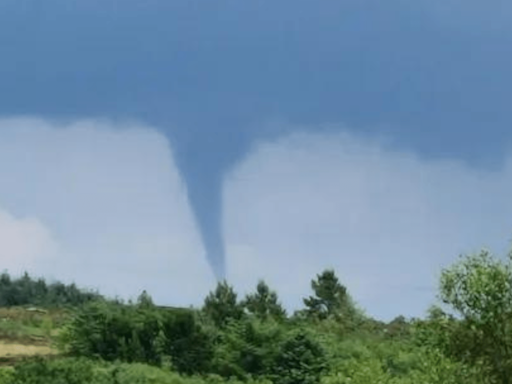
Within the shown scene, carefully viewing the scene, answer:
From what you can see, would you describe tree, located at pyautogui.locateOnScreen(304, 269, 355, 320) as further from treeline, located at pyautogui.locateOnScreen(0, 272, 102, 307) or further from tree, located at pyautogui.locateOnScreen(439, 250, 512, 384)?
tree, located at pyautogui.locateOnScreen(439, 250, 512, 384)

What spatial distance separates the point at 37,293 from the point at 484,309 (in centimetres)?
7152

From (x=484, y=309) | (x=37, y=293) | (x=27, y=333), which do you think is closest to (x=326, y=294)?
(x=27, y=333)

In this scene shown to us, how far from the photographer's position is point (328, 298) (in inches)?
2499

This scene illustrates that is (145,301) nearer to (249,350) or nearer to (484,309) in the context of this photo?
(249,350)

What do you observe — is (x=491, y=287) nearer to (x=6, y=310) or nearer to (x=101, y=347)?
(x=101, y=347)

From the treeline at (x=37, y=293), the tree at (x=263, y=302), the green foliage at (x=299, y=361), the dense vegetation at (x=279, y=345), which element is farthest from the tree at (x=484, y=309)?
the treeline at (x=37, y=293)

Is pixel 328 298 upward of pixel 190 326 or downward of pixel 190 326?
upward

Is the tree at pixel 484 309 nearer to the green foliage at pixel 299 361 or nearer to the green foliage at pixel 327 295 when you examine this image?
the green foliage at pixel 299 361

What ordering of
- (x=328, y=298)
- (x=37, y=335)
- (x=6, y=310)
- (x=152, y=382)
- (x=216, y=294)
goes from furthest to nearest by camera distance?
(x=328, y=298)
(x=6, y=310)
(x=216, y=294)
(x=37, y=335)
(x=152, y=382)

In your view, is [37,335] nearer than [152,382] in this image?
No

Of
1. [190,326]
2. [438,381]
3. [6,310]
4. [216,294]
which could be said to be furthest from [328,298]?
[438,381]

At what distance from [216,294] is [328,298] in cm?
1153

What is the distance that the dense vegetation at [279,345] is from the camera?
2002 centimetres

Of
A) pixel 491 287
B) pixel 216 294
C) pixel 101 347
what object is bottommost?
pixel 491 287
